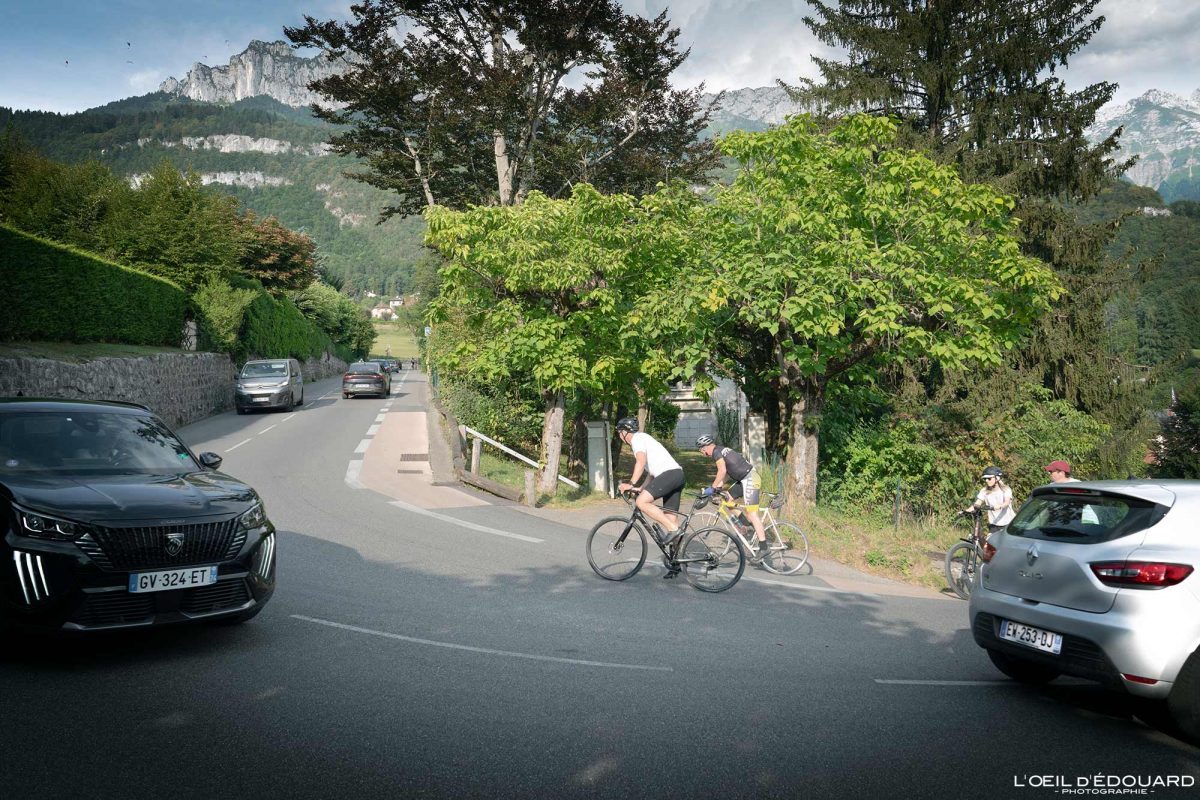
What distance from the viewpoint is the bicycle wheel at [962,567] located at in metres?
10.3

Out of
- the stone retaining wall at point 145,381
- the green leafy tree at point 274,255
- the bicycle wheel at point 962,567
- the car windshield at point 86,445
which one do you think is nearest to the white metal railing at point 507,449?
the stone retaining wall at point 145,381

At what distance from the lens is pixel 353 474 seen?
1739 cm

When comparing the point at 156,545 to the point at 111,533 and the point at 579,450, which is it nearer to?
the point at 111,533

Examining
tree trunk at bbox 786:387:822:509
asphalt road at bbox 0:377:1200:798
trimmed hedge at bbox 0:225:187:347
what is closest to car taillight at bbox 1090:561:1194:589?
asphalt road at bbox 0:377:1200:798

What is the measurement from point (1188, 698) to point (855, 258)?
9.05 meters

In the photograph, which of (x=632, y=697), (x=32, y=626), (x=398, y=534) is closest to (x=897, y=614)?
(x=632, y=697)

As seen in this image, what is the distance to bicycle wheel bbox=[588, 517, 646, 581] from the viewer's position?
9406 millimetres

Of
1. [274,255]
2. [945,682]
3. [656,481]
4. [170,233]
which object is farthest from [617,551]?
[274,255]

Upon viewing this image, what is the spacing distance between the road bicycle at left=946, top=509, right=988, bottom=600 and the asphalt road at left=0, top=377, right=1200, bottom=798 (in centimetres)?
205

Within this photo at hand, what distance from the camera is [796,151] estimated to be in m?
14.2

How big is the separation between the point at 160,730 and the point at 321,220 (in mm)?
203919

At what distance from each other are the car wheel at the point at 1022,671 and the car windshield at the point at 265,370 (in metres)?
30.5

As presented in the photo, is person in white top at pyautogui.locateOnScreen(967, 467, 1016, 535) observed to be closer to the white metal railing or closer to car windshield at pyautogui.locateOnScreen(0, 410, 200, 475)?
the white metal railing

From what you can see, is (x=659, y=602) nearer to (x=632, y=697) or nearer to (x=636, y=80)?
(x=632, y=697)
